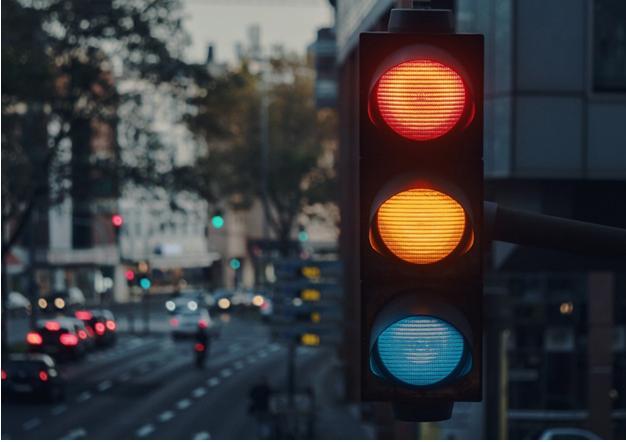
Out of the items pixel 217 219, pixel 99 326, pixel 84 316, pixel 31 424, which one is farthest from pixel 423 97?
pixel 84 316

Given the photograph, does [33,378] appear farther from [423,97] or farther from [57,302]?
[57,302]

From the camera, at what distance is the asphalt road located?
33.2 m

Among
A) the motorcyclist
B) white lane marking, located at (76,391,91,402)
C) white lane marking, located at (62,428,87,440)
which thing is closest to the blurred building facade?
white lane marking, located at (62,428,87,440)

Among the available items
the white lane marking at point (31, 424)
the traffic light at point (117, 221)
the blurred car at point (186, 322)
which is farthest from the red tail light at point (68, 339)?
the white lane marking at point (31, 424)

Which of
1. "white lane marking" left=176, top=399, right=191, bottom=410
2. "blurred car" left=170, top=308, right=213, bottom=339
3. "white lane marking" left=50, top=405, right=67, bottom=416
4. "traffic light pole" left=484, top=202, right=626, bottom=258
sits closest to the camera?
"traffic light pole" left=484, top=202, right=626, bottom=258

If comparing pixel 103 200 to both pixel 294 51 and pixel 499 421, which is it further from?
pixel 294 51

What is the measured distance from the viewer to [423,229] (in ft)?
12.2

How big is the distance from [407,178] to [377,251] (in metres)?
0.22

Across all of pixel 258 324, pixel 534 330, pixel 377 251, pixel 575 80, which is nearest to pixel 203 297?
pixel 258 324

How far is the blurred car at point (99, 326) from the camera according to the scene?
187 feet

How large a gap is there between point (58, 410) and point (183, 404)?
354cm

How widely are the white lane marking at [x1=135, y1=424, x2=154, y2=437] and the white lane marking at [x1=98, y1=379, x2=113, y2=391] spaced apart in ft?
31.7

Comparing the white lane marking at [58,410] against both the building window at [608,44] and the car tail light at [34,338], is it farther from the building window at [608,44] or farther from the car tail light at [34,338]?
the building window at [608,44]

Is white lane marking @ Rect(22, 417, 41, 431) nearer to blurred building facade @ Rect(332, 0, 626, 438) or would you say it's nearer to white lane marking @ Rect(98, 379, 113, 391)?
white lane marking @ Rect(98, 379, 113, 391)
